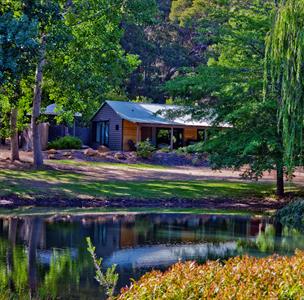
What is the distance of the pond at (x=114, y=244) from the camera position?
10336 mm

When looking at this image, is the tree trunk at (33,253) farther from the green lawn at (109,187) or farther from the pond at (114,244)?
the green lawn at (109,187)

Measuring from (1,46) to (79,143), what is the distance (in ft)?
101

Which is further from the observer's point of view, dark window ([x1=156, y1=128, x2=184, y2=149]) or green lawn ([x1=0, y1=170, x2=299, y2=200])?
dark window ([x1=156, y1=128, x2=184, y2=149])

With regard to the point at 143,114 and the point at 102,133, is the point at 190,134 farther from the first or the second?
the point at 102,133

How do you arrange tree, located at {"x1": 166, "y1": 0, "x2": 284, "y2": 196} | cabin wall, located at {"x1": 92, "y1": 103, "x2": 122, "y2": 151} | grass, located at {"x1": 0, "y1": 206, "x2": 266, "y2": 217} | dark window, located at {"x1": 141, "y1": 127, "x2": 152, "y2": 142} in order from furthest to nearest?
dark window, located at {"x1": 141, "y1": 127, "x2": 152, "y2": 142}
cabin wall, located at {"x1": 92, "y1": 103, "x2": 122, "y2": 151}
tree, located at {"x1": 166, "y1": 0, "x2": 284, "y2": 196}
grass, located at {"x1": 0, "y1": 206, "x2": 266, "y2": 217}

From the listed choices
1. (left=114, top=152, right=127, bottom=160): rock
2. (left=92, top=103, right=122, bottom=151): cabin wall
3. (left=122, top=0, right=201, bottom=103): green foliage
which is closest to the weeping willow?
(left=114, top=152, right=127, bottom=160): rock

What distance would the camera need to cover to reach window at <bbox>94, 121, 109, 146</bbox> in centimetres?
4772

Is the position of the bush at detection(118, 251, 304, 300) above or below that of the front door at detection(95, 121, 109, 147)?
below

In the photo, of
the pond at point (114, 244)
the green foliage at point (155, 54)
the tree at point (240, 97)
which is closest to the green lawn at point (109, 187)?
the tree at point (240, 97)

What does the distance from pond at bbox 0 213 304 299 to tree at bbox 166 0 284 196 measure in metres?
3.14

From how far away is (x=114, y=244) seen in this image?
14719mm

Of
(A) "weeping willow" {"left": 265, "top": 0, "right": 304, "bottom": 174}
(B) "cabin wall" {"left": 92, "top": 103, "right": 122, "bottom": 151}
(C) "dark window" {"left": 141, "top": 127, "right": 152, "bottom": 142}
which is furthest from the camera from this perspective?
(C) "dark window" {"left": 141, "top": 127, "right": 152, "bottom": 142}

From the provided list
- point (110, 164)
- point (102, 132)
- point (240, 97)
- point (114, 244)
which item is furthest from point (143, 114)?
point (114, 244)

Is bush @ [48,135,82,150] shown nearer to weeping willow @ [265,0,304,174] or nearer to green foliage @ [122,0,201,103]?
green foliage @ [122,0,201,103]
